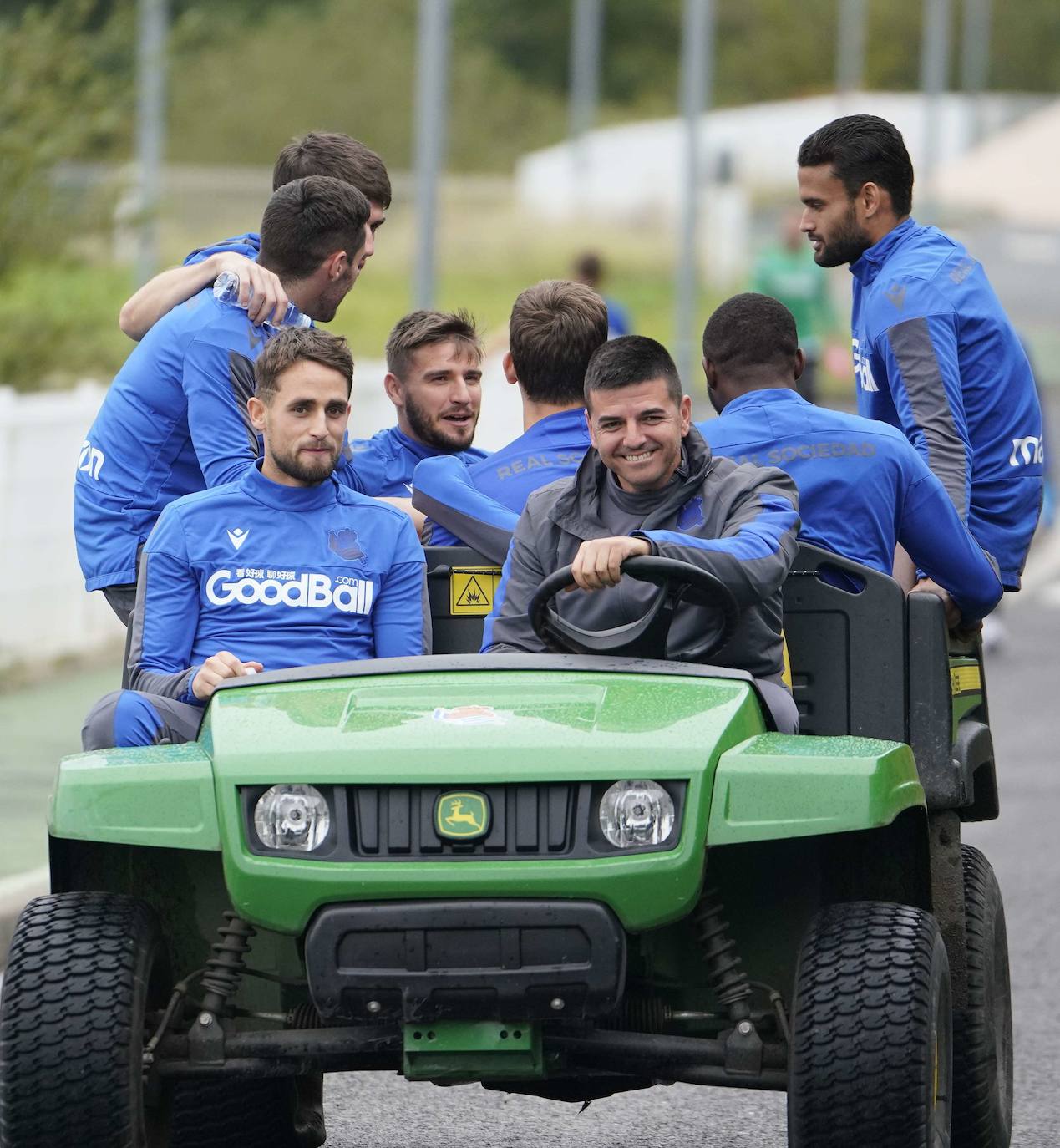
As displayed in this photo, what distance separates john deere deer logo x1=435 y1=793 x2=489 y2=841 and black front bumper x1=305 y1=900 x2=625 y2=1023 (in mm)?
113

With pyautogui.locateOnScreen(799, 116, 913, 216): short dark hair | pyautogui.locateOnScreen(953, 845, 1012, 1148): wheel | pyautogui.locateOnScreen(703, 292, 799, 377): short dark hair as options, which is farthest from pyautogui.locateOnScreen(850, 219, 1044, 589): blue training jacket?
pyautogui.locateOnScreen(953, 845, 1012, 1148): wheel

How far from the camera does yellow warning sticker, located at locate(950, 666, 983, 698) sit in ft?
17.9

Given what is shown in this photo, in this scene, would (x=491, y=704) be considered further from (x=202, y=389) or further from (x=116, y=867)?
(x=202, y=389)

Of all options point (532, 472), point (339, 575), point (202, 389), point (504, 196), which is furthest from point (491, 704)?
point (504, 196)

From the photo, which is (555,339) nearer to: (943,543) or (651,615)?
(943,543)

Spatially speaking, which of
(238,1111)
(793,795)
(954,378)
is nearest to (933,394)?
(954,378)

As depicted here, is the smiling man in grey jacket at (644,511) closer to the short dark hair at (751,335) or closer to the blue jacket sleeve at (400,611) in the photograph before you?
the blue jacket sleeve at (400,611)

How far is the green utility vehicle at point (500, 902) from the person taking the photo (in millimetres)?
4180

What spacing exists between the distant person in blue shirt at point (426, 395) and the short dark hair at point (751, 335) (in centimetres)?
66

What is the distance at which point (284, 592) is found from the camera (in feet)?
16.8

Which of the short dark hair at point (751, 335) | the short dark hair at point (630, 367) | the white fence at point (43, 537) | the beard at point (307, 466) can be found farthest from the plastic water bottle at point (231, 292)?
the white fence at point (43, 537)

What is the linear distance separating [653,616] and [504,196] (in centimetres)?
5691

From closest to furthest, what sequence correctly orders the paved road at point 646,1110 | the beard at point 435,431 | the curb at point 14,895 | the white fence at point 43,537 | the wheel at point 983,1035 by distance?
the wheel at point 983,1035
the paved road at point 646,1110
the beard at point 435,431
the curb at point 14,895
the white fence at point 43,537

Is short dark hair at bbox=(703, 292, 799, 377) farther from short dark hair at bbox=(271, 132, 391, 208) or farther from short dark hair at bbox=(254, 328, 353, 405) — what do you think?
short dark hair at bbox=(271, 132, 391, 208)
